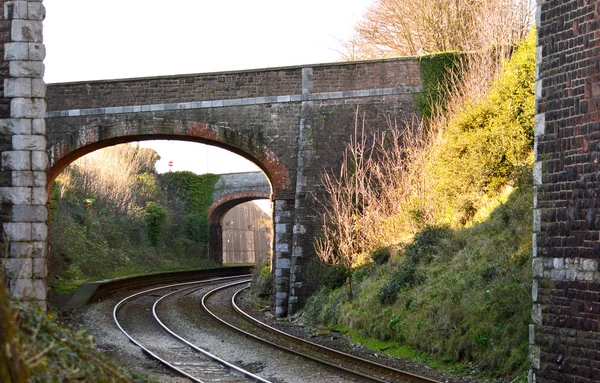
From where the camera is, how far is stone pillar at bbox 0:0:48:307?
10000 millimetres

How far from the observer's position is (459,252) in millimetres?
14234

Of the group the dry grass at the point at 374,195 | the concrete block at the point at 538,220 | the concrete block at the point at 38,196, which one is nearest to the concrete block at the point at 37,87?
the concrete block at the point at 38,196

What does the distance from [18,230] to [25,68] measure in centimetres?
216

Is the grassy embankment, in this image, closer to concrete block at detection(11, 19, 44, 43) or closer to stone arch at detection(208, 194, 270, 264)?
concrete block at detection(11, 19, 44, 43)

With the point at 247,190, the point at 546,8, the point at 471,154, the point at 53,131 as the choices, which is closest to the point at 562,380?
the point at 546,8

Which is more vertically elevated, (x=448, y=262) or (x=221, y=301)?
(x=448, y=262)

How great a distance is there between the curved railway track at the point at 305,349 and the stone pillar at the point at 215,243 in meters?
19.1

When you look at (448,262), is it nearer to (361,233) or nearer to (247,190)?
(361,233)

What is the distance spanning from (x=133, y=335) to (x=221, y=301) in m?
8.13

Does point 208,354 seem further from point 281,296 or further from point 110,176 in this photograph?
point 110,176

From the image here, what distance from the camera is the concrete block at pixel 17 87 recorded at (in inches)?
394

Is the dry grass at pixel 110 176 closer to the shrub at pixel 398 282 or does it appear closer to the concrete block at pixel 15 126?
the shrub at pixel 398 282

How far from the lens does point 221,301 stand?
22.8m

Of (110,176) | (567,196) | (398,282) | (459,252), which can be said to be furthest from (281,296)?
(110,176)
